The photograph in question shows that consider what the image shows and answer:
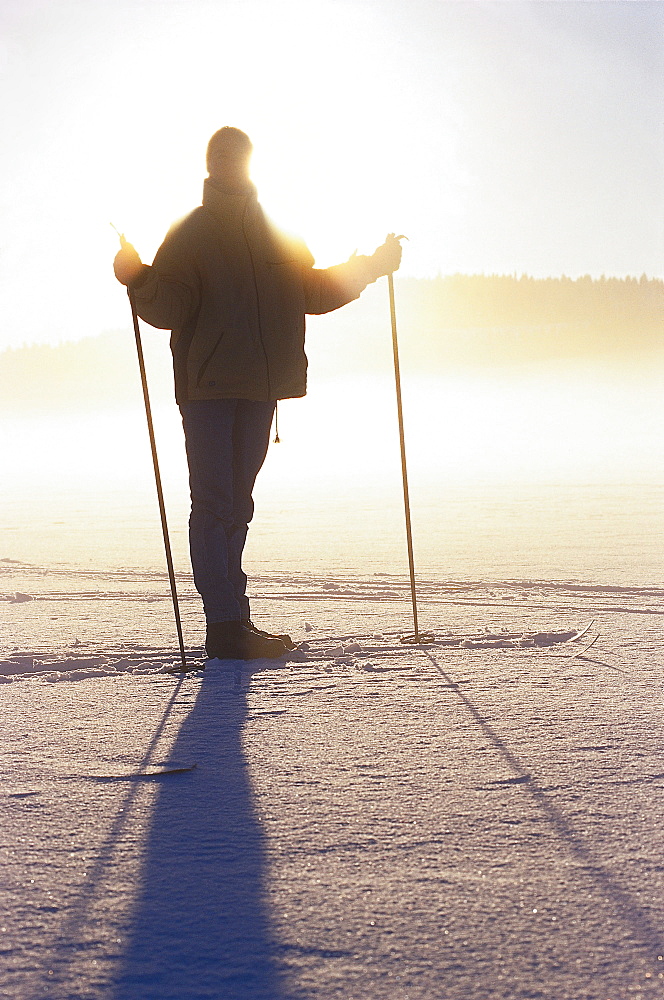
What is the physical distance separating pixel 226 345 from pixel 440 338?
80.9 metres

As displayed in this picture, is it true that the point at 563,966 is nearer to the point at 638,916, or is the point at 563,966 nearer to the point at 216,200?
the point at 638,916

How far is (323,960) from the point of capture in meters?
1.10

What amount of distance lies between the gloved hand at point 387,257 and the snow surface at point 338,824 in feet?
4.71

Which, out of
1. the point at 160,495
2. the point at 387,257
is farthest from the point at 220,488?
the point at 387,257

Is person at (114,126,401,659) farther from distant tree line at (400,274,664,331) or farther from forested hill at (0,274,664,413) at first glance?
distant tree line at (400,274,664,331)

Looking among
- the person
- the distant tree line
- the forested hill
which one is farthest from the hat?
the distant tree line

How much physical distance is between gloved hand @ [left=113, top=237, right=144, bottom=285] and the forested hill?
68993mm

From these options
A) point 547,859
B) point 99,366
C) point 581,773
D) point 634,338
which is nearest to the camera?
point 547,859

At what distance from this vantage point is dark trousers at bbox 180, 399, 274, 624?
10.3ft

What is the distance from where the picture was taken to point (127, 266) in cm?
301

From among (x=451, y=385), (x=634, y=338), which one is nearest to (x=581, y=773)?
(x=451, y=385)

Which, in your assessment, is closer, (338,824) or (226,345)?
(338,824)

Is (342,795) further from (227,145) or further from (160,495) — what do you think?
(227,145)

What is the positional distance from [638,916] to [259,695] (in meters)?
1.40
